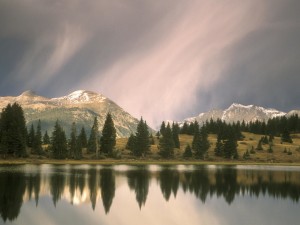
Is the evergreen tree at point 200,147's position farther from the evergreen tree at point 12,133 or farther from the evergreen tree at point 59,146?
the evergreen tree at point 12,133

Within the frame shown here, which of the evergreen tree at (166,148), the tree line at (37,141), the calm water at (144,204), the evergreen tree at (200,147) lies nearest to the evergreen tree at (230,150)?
the evergreen tree at (200,147)

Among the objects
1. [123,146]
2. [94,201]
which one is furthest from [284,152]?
[94,201]

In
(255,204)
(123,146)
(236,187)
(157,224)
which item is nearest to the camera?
(157,224)

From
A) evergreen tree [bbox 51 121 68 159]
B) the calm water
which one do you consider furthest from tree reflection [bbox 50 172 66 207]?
evergreen tree [bbox 51 121 68 159]

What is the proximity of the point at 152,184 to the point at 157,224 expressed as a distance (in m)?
28.0

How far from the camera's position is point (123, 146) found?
165m

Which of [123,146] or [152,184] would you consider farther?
[123,146]

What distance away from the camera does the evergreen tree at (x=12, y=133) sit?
11881 centimetres

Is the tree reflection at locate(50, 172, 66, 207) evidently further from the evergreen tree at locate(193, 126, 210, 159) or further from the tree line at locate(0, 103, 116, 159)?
the evergreen tree at locate(193, 126, 210, 159)

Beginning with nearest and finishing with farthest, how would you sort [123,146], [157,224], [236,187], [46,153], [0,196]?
[157,224] < [0,196] < [236,187] < [46,153] < [123,146]

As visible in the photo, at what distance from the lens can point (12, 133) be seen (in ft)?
401

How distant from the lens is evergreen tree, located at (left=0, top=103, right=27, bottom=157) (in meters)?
119

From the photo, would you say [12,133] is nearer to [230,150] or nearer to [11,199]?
[230,150]

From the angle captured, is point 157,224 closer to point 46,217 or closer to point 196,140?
point 46,217
